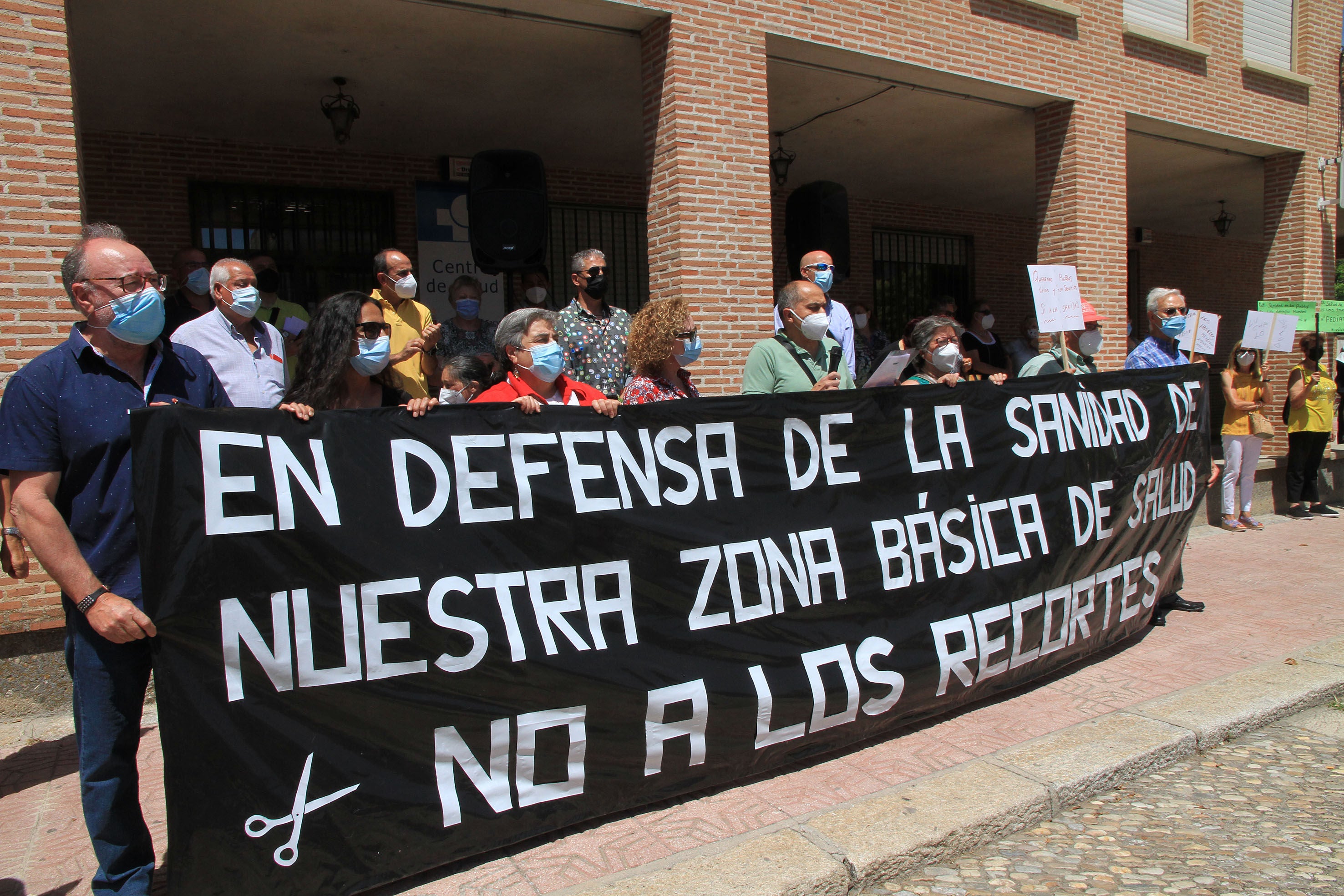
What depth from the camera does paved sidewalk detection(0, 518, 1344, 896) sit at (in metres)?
2.83

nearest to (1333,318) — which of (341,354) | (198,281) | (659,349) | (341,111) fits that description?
(659,349)

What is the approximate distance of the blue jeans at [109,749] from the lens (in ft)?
8.18

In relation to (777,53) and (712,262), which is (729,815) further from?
→ (777,53)

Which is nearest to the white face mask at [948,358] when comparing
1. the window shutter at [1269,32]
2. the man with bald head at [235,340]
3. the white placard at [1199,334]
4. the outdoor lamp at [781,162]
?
the white placard at [1199,334]

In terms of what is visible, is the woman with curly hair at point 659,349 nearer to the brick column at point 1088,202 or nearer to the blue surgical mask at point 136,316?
the blue surgical mask at point 136,316

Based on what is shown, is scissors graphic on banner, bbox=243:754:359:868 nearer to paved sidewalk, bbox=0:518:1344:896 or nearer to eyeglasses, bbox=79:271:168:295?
paved sidewalk, bbox=0:518:1344:896

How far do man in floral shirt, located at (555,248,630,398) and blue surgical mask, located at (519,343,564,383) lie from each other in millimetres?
1432

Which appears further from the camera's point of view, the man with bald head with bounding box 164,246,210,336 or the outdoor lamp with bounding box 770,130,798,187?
the outdoor lamp with bounding box 770,130,798,187

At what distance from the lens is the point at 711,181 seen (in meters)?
7.19

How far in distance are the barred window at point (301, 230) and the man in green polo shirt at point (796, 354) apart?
23.0ft

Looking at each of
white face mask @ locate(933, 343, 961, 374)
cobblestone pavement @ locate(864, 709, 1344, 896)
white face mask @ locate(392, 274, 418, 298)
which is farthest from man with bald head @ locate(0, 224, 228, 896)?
white face mask @ locate(933, 343, 961, 374)

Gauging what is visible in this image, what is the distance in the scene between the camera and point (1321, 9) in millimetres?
11727

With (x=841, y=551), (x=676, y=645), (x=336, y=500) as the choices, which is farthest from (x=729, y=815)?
(x=336, y=500)

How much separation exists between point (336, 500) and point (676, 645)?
1247 millimetres
